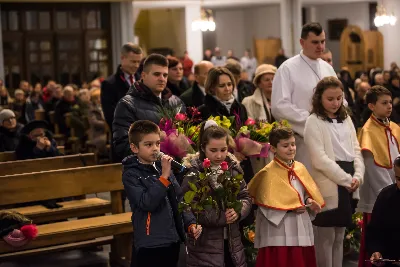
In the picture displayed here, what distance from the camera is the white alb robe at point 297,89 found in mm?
6676

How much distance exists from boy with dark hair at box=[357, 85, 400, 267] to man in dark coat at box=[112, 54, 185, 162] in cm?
160

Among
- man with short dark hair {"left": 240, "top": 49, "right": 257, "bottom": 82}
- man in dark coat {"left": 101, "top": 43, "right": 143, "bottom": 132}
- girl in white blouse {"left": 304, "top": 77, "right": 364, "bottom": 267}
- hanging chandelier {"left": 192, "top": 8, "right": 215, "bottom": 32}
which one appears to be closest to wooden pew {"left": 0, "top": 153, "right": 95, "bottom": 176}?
man in dark coat {"left": 101, "top": 43, "right": 143, "bottom": 132}

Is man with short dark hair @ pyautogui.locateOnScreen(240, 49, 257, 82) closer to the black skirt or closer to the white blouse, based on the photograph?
the white blouse

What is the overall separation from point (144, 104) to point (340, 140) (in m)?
1.54

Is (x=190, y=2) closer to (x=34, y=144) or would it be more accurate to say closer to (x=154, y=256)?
(x=34, y=144)

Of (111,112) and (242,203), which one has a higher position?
(111,112)

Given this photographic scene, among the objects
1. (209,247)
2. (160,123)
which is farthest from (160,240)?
(160,123)

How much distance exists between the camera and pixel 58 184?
292 inches

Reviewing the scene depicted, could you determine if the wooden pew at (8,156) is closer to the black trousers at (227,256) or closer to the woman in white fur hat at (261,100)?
the woman in white fur hat at (261,100)

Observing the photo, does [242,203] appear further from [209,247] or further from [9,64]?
[9,64]

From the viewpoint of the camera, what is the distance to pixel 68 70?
22688 millimetres

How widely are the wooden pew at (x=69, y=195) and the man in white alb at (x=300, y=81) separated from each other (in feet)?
5.91

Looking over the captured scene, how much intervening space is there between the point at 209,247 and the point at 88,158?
3.24 meters

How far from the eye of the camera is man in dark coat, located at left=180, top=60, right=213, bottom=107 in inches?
313
